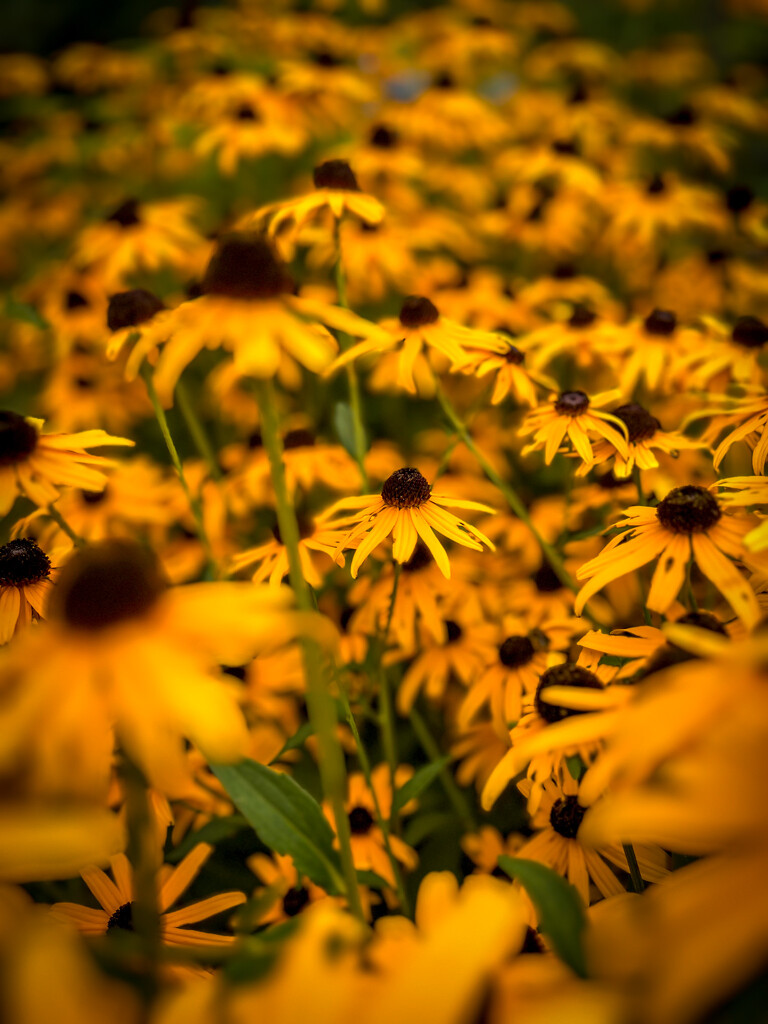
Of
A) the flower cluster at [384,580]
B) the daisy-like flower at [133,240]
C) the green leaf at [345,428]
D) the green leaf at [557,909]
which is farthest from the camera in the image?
the daisy-like flower at [133,240]

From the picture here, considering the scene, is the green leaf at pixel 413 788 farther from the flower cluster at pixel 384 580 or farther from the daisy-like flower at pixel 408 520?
the daisy-like flower at pixel 408 520

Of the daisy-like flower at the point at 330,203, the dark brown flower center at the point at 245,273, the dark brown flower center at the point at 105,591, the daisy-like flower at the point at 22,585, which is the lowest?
the daisy-like flower at the point at 22,585

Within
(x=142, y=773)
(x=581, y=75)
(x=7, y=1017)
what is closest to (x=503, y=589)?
(x=142, y=773)

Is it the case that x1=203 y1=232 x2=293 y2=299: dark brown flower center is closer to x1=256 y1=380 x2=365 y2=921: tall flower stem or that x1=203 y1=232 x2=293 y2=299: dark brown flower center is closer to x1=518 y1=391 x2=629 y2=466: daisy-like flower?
x1=256 y1=380 x2=365 y2=921: tall flower stem

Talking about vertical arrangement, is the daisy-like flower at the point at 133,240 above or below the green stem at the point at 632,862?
above

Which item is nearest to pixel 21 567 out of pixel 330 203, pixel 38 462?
pixel 38 462

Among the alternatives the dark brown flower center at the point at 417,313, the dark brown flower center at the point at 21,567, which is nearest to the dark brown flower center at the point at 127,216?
the dark brown flower center at the point at 417,313

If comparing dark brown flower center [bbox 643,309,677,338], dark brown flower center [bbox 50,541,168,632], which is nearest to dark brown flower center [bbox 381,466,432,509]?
dark brown flower center [bbox 50,541,168,632]
